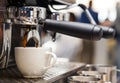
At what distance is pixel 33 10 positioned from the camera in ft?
2.08

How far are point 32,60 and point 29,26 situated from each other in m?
0.14

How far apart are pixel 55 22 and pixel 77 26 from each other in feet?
0.18

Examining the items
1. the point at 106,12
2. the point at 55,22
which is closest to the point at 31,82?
the point at 55,22

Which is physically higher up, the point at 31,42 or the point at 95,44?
the point at 31,42

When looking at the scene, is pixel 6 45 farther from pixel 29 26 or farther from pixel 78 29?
pixel 78 29

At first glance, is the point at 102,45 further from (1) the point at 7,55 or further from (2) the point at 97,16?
(1) the point at 7,55

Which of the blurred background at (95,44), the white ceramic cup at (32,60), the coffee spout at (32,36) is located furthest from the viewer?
the blurred background at (95,44)

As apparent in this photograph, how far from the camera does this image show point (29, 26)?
66cm

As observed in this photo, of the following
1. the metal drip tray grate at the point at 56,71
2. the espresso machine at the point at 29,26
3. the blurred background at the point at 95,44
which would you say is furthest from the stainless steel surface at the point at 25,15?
the blurred background at the point at 95,44

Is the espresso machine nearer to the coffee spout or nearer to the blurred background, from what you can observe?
the coffee spout

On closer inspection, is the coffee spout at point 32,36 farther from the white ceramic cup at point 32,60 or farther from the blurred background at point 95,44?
the blurred background at point 95,44

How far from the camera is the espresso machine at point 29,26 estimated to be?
24.0 inches

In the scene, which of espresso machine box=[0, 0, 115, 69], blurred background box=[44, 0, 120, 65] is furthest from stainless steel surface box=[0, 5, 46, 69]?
blurred background box=[44, 0, 120, 65]

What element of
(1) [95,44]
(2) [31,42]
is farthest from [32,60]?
(1) [95,44]
